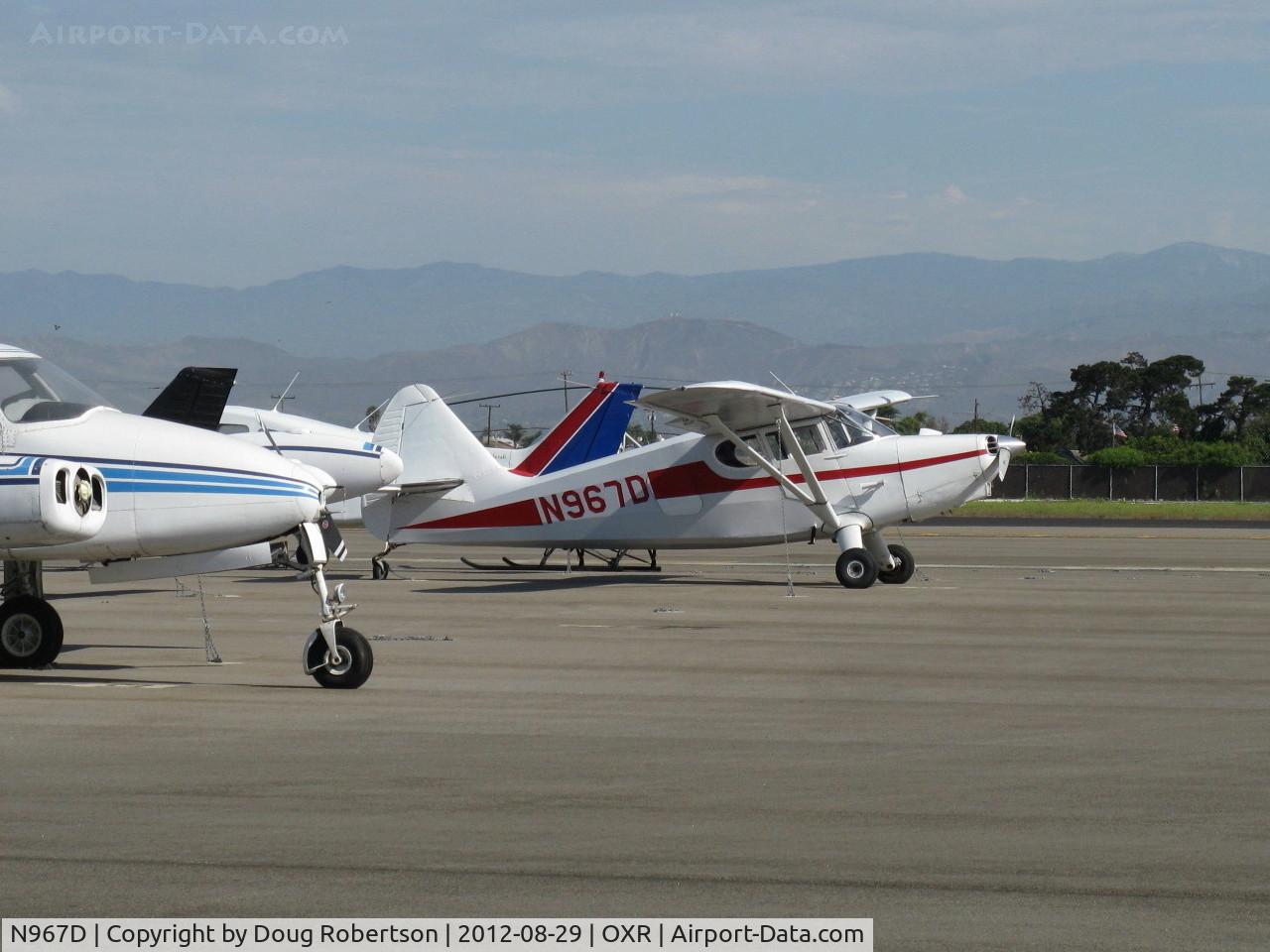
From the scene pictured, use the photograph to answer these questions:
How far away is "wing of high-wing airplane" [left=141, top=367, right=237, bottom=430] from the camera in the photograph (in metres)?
18.6

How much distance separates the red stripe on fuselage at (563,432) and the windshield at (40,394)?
14.3 metres

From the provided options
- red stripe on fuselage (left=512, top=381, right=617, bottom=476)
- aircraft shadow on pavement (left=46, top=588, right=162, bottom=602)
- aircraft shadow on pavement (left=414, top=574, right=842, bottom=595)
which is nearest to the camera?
aircraft shadow on pavement (left=46, top=588, right=162, bottom=602)

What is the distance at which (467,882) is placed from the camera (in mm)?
5742

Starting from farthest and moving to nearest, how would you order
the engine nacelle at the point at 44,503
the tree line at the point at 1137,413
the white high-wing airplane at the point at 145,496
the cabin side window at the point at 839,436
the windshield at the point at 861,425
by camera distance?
the tree line at the point at 1137,413
the windshield at the point at 861,425
the cabin side window at the point at 839,436
the white high-wing airplane at the point at 145,496
the engine nacelle at the point at 44,503

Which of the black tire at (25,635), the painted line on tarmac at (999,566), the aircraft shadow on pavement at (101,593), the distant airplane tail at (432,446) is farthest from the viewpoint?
the painted line on tarmac at (999,566)

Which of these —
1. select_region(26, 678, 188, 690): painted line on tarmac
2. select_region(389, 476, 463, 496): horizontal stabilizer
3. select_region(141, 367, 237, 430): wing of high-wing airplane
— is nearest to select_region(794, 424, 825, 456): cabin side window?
select_region(389, 476, 463, 496): horizontal stabilizer

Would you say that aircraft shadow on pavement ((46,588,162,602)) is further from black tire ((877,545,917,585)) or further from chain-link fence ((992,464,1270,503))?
chain-link fence ((992,464,1270,503))

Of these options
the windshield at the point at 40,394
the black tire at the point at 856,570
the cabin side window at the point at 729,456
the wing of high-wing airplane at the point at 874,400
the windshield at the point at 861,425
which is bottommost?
the black tire at the point at 856,570

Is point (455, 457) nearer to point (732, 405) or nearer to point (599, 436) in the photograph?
point (599, 436)

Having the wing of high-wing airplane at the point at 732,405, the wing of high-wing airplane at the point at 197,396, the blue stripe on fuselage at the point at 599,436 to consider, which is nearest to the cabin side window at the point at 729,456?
the wing of high-wing airplane at the point at 732,405

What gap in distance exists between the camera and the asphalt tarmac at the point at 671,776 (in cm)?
559

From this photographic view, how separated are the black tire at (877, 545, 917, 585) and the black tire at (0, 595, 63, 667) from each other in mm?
13304

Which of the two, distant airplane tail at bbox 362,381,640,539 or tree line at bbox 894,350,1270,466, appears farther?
tree line at bbox 894,350,1270,466

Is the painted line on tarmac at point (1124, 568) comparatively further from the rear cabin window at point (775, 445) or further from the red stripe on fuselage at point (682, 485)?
the rear cabin window at point (775, 445)
